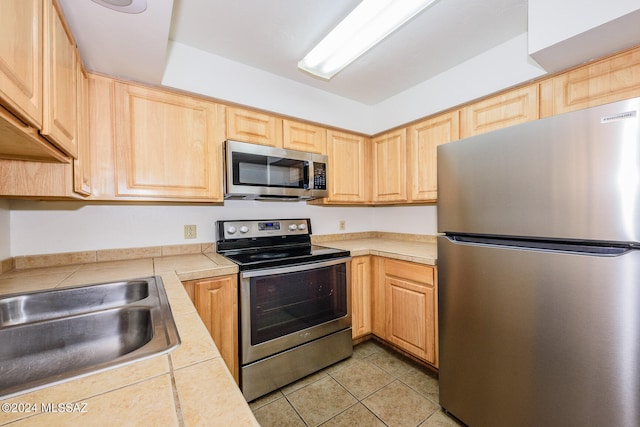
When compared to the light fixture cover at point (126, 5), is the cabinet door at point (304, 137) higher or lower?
lower

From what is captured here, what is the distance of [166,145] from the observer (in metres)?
1.71

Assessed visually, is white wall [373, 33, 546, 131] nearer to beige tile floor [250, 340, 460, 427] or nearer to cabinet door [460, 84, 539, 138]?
cabinet door [460, 84, 539, 138]

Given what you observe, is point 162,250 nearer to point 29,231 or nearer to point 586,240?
point 29,231

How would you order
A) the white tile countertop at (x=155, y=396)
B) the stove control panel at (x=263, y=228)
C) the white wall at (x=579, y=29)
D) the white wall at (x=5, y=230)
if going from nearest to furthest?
the white tile countertop at (x=155, y=396)
the white wall at (x=579, y=29)
the white wall at (x=5, y=230)
the stove control panel at (x=263, y=228)

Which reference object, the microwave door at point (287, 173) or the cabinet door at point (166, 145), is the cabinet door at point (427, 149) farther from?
the cabinet door at point (166, 145)

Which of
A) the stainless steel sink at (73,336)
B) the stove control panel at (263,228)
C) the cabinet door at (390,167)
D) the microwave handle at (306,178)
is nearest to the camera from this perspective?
the stainless steel sink at (73,336)

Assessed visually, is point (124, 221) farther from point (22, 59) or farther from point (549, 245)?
point (549, 245)

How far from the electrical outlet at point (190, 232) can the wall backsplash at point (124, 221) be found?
0.03 metres

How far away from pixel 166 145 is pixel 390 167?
1854 millimetres

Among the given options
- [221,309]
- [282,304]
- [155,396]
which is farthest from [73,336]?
[282,304]

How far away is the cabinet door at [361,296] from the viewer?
2.20 meters

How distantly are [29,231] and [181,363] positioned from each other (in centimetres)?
168

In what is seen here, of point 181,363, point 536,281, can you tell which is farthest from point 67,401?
point 536,281

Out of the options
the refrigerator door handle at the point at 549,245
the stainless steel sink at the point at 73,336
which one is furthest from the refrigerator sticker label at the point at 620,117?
the stainless steel sink at the point at 73,336
